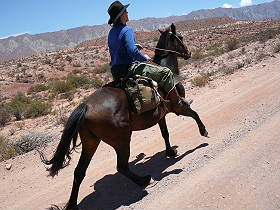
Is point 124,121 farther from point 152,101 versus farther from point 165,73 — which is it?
point 165,73

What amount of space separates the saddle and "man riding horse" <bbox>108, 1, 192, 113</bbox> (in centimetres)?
15

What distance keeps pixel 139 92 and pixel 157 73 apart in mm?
741

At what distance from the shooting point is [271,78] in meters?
11.4

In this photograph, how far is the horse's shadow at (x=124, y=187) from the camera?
591 centimetres

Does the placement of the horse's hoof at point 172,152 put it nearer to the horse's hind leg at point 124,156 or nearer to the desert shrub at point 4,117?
the horse's hind leg at point 124,156

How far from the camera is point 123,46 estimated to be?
589cm

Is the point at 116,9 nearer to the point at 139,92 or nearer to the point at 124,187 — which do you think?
the point at 139,92

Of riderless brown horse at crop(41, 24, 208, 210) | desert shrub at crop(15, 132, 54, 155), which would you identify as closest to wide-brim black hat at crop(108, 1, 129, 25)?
riderless brown horse at crop(41, 24, 208, 210)

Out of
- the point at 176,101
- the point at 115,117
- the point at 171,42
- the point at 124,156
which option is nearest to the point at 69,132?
the point at 115,117

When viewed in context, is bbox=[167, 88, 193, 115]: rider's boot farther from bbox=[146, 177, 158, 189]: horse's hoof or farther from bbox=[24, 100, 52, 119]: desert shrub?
bbox=[24, 100, 52, 119]: desert shrub

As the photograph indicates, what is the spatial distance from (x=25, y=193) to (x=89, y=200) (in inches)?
69.6

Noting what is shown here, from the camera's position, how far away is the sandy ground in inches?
200

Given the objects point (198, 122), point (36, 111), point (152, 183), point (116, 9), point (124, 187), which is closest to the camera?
point (116, 9)

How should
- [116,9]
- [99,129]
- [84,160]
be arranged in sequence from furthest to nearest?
1. [116,9]
2. [84,160]
3. [99,129]
